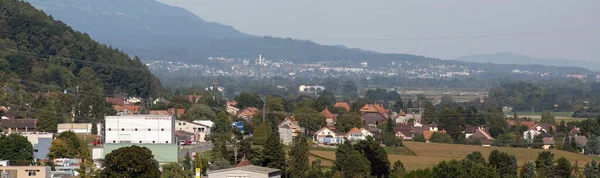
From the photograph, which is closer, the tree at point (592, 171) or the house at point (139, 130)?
the tree at point (592, 171)

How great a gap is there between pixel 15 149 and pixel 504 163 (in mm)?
13247

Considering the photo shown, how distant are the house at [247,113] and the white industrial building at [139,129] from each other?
16.5 meters

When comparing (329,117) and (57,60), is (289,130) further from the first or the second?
(57,60)

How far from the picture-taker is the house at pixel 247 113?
56438mm

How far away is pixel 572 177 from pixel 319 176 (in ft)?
23.0

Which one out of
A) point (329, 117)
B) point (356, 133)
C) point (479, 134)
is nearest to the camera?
point (356, 133)

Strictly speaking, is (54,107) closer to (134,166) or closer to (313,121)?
(313,121)

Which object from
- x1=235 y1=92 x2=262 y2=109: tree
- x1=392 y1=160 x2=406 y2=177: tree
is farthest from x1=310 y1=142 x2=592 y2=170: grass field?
x1=235 y1=92 x2=262 y2=109: tree

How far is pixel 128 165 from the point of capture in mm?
28062

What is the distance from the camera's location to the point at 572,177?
105ft

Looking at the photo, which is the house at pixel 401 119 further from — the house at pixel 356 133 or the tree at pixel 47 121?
the tree at pixel 47 121

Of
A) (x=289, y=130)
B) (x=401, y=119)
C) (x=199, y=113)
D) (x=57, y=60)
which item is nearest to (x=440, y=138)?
(x=289, y=130)

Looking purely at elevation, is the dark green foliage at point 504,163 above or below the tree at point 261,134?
below

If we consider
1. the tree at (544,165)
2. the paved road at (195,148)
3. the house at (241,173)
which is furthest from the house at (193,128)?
the house at (241,173)
